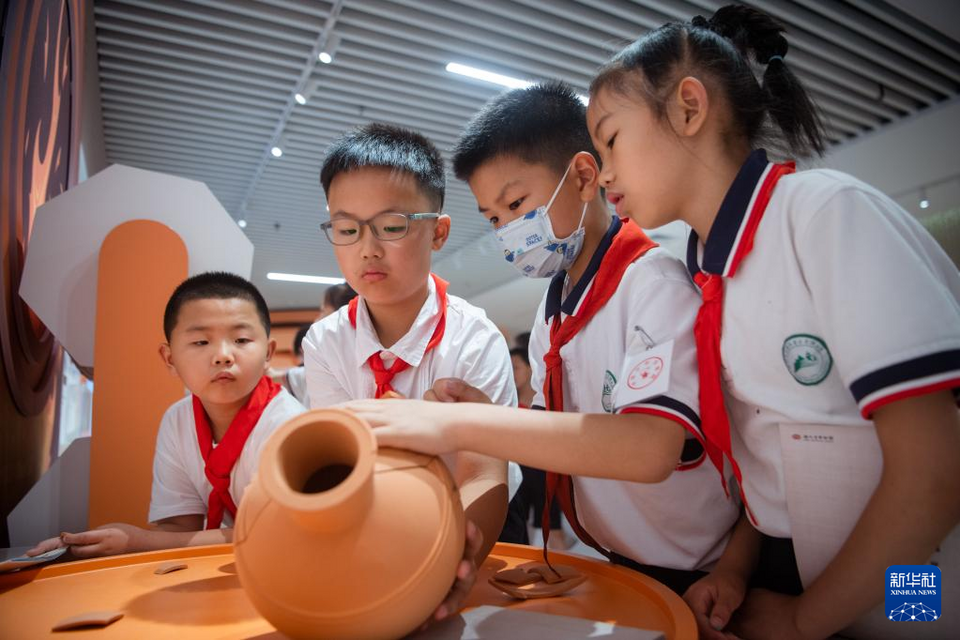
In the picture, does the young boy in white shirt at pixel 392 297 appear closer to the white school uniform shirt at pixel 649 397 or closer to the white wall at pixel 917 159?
the white school uniform shirt at pixel 649 397

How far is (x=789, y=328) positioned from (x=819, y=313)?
57mm

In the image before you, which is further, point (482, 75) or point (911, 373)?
point (482, 75)

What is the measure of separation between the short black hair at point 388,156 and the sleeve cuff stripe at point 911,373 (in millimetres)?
1183

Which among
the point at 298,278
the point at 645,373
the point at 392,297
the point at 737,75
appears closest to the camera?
the point at 645,373

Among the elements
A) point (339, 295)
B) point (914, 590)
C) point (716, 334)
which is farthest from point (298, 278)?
point (914, 590)

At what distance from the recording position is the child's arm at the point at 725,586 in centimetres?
95

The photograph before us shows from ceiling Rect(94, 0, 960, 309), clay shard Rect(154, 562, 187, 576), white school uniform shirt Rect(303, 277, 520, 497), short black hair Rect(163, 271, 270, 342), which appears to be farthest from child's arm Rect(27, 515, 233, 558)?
ceiling Rect(94, 0, 960, 309)

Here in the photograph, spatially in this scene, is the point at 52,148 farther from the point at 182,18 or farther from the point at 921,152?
the point at 921,152

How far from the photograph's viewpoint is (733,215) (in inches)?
40.1

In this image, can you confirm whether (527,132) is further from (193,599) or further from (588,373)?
(193,599)

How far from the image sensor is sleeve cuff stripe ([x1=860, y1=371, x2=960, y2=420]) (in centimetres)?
76

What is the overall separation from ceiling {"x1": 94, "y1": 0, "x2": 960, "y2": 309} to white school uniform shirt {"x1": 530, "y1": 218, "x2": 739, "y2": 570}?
4.34 m

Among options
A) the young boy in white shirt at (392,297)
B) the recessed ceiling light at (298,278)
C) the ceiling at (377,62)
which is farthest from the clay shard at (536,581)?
the recessed ceiling light at (298,278)

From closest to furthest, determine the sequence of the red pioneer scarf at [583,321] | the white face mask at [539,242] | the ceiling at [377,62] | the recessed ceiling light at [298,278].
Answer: the red pioneer scarf at [583,321] → the white face mask at [539,242] → the ceiling at [377,62] → the recessed ceiling light at [298,278]
